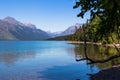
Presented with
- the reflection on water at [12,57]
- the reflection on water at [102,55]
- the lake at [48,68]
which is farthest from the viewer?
the reflection on water at [12,57]

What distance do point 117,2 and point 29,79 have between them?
31.0 m

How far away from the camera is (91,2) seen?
15.1m

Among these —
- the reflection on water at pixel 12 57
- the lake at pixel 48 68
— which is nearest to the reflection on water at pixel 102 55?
the lake at pixel 48 68

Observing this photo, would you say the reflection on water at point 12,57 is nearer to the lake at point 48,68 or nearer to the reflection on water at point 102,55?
the lake at point 48,68

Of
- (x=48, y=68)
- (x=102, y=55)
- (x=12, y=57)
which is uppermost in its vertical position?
(x=12, y=57)

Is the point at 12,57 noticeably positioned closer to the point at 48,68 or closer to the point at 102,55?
the point at 102,55

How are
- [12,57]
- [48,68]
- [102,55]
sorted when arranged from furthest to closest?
1. [12,57]
2. [102,55]
3. [48,68]

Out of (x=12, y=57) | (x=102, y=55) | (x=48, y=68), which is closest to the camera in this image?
(x=48, y=68)

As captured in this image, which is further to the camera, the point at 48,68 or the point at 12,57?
the point at 12,57

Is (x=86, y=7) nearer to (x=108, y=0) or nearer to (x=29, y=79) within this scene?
(x=108, y=0)

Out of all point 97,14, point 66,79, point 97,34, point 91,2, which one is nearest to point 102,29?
point 97,34

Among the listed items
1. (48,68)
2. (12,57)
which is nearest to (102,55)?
(48,68)

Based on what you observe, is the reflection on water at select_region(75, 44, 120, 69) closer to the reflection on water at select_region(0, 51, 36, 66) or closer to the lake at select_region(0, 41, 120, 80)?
the lake at select_region(0, 41, 120, 80)

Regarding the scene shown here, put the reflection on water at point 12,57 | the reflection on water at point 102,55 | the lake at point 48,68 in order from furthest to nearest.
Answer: the reflection on water at point 12,57
the reflection on water at point 102,55
the lake at point 48,68
